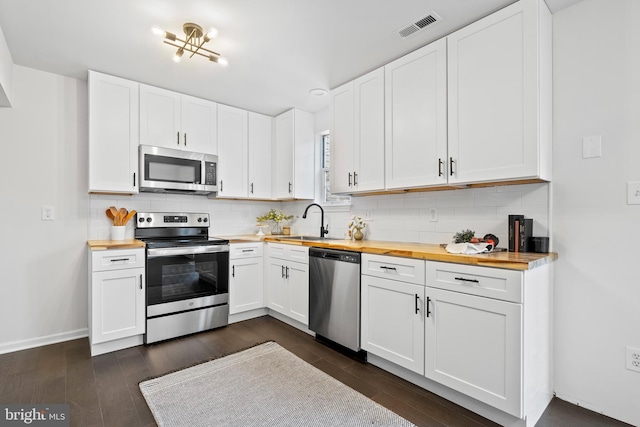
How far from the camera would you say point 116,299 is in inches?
105

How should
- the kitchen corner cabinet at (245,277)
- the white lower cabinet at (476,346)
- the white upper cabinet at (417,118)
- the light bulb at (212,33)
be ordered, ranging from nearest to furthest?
1. the white lower cabinet at (476,346)
2. the light bulb at (212,33)
3. the white upper cabinet at (417,118)
4. the kitchen corner cabinet at (245,277)

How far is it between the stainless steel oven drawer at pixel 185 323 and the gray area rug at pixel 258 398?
68cm

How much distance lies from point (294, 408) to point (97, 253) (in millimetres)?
1989

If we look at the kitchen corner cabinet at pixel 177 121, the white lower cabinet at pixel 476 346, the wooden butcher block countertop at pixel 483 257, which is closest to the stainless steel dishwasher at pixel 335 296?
the wooden butcher block countertop at pixel 483 257

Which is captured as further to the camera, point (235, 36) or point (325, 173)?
point (325, 173)

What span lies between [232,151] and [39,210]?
6.17 ft

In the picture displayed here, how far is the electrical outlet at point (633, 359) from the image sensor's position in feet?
5.78

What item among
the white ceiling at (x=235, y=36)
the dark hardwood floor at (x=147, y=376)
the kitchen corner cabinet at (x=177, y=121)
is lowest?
the dark hardwood floor at (x=147, y=376)

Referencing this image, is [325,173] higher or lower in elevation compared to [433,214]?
higher

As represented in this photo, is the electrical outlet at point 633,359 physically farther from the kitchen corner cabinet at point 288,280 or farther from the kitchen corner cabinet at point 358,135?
the kitchen corner cabinet at point 288,280

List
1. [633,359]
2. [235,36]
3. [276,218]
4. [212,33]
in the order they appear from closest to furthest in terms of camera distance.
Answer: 1. [633,359]
2. [212,33]
3. [235,36]
4. [276,218]

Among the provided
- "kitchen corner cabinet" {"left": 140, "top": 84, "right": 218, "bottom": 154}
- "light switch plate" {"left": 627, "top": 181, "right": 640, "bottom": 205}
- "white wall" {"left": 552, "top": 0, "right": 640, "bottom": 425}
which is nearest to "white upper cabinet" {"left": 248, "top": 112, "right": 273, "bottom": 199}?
"kitchen corner cabinet" {"left": 140, "top": 84, "right": 218, "bottom": 154}

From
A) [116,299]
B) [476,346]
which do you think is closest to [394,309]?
[476,346]

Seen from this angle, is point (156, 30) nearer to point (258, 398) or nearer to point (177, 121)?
point (177, 121)
